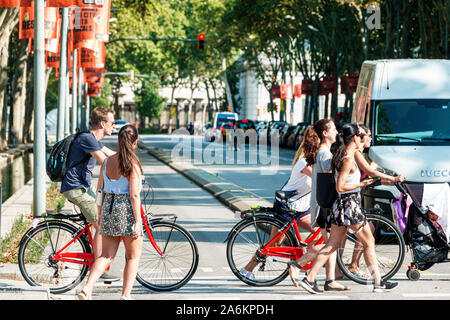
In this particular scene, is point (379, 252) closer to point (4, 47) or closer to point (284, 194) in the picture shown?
point (284, 194)

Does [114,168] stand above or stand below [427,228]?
above

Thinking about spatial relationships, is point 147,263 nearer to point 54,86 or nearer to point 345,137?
point 345,137

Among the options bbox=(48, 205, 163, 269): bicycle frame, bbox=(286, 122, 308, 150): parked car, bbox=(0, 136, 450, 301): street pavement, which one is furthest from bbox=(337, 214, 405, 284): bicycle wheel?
bbox=(286, 122, 308, 150): parked car

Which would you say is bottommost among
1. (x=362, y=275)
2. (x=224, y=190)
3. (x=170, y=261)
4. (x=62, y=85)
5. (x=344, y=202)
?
(x=224, y=190)

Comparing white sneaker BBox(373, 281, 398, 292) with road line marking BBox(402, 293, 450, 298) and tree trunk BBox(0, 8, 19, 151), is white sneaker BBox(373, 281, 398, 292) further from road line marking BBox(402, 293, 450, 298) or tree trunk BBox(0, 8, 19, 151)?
tree trunk BBox(0, 8, 19, 151)

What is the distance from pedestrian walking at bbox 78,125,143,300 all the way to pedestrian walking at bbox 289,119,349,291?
1810 mm

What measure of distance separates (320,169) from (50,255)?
278 cm

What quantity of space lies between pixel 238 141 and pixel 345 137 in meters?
45.1

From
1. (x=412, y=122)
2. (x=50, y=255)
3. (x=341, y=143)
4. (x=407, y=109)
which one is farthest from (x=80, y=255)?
(x=407, y=109)

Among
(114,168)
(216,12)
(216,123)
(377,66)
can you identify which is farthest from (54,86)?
(114,168)

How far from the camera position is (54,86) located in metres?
86.0

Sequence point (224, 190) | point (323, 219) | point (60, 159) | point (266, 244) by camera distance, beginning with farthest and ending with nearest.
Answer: point (224, 190), point (266, 244), point (60, 159), point (323, 219)

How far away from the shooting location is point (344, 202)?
8.24 metres
